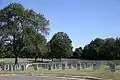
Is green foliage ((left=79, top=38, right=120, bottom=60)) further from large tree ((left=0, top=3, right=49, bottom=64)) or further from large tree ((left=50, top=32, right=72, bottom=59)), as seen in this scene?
large tree ((left=0, top=3, right=49, bottom=64))

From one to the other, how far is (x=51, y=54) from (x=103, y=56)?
2234 centimetres

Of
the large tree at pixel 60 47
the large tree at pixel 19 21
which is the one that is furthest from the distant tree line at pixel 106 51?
the large tree at pixel 19 21

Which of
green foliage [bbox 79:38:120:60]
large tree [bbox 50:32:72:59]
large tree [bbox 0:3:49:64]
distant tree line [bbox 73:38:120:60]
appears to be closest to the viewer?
large tree [bbox 0:3:49:64]

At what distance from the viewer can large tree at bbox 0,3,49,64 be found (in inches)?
2327

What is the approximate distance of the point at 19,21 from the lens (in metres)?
60.2

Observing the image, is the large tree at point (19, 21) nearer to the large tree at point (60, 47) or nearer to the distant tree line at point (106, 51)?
the large tree at point (60, 47)

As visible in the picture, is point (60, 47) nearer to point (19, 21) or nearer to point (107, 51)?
point (107, 51)

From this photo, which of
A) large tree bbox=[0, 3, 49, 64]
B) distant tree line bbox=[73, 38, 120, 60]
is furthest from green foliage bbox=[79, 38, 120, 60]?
large tree bbox=[0, 3, 49, 64]

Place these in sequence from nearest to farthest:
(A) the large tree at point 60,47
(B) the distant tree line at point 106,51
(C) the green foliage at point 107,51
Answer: (A) the large tree at point 60,47 → (C) the green foliage at point 107,51 → (B) the distant tree line at point 106,51

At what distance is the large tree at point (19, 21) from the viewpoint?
59.1 meters

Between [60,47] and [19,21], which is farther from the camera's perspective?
[60,47]

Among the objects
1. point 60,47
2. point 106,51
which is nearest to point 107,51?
point 106,51

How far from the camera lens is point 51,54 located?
105 meters

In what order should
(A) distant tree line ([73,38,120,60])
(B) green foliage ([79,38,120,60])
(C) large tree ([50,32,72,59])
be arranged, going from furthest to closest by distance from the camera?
(A) distant tree line ([73,38,120,60]) → (B) green foliage ([79,38,120,60]) → (C) large tree ([50,32,72,59])
